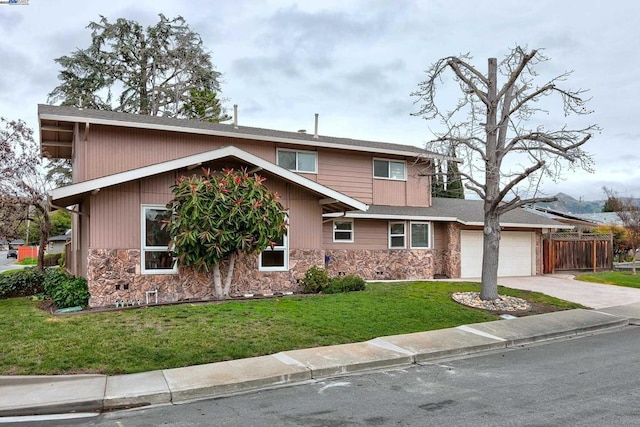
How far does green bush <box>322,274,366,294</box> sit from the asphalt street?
6.13 metres

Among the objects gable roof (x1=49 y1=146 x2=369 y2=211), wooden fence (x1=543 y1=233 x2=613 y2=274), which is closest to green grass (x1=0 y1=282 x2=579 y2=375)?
gable roof (x1=49 y1=146 x2=369 y2=211)

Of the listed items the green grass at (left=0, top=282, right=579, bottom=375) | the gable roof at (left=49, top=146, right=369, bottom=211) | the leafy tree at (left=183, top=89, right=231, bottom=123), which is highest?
the leafy tree at (left=183, top=89, right=231, bottom=123)

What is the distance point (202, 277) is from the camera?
13.2 m

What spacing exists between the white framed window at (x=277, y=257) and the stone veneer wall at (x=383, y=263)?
161 inches

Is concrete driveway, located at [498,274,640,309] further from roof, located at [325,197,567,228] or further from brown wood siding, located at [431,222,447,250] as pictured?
brown wood siding, located at [431,222,447,250]

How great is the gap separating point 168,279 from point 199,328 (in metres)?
3.78

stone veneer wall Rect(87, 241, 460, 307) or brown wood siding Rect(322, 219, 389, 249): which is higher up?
brown wood siding Rect(322, 219, 389, 249)

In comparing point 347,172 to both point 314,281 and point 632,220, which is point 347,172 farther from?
point 632,220

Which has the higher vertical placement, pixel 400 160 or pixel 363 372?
pixel 400 160

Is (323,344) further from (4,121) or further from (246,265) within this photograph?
(4,121)

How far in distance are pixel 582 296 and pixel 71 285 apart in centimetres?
1506

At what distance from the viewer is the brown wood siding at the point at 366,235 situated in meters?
18.5

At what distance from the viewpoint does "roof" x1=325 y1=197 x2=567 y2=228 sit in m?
18.8

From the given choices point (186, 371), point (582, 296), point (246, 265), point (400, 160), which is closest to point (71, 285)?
point (246, 265)
